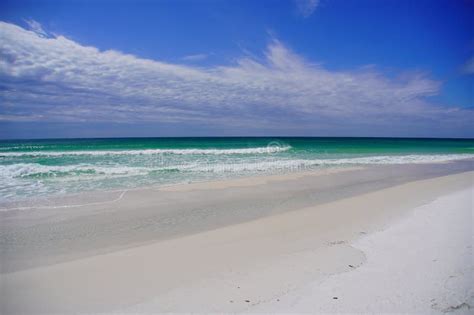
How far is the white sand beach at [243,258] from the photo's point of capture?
8.96 ft

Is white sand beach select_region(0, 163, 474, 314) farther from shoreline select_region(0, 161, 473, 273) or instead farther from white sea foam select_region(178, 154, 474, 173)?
white sea foam select_region(178, 154, 474, 173)

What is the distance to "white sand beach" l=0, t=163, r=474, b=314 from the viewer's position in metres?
2.73

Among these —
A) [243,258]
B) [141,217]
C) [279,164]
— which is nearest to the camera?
[243,258]

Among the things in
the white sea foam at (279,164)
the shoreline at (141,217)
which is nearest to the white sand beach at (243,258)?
the shoreline at (141,217)

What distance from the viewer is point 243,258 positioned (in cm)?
387

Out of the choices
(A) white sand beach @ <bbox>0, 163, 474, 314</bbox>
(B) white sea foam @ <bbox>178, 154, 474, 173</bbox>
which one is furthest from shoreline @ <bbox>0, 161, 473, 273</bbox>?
(B) white sea foam @ <bbox>178, 154, 474, 173</bbox>

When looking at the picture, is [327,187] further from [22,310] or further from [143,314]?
[22,310]

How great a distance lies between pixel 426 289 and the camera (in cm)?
274

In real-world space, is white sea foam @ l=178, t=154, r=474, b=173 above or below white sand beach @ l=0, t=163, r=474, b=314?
above

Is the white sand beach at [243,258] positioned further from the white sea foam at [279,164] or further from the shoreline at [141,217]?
the white sea foam at [279,164]

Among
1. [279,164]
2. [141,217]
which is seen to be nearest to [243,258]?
[141,217]

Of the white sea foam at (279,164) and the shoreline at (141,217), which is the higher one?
the white sea foam at (279,164)

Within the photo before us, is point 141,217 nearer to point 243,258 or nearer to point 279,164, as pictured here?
point 243,258


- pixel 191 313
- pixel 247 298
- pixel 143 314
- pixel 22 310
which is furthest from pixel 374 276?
pixel 22 310
